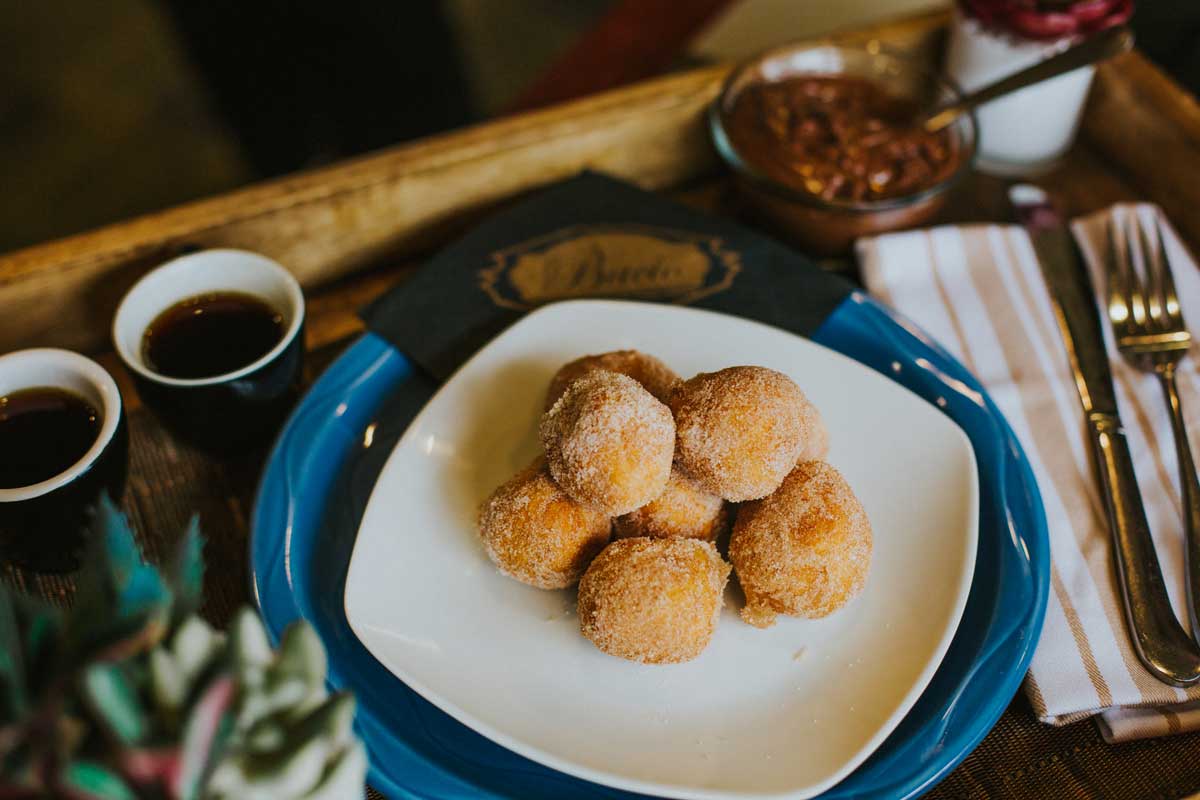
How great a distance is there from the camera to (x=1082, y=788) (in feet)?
2.65

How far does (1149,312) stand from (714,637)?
2.27 ft

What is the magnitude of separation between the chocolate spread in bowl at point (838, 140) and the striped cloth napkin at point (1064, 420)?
8 centimetres

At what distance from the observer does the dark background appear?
204 centimetres

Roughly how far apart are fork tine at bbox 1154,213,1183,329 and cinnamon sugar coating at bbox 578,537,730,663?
0.69m

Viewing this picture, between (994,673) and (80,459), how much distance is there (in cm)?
87

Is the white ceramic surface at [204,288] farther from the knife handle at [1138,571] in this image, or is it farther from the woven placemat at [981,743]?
the knife handle at [1138,571]

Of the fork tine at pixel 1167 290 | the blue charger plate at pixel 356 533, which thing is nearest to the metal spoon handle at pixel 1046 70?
the fork tine at pixel 1167 290

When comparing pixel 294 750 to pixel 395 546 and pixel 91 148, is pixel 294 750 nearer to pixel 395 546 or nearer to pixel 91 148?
pixel 395 546

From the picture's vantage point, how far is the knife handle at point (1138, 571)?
2.76 feet

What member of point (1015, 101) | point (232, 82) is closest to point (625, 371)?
point (1015, 101)

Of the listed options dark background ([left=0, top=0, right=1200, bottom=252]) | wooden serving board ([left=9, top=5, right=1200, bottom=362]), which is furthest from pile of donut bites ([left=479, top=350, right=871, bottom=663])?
dark background ([left=0, top=0, right=1200, bottom=252])

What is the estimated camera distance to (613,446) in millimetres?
805

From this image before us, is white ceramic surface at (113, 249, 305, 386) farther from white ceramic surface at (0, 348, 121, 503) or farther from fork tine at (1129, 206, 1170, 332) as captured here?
fork tine at (1129, 206, 1170, 332)

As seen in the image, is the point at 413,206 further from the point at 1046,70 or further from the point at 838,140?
the point at 1046,70
